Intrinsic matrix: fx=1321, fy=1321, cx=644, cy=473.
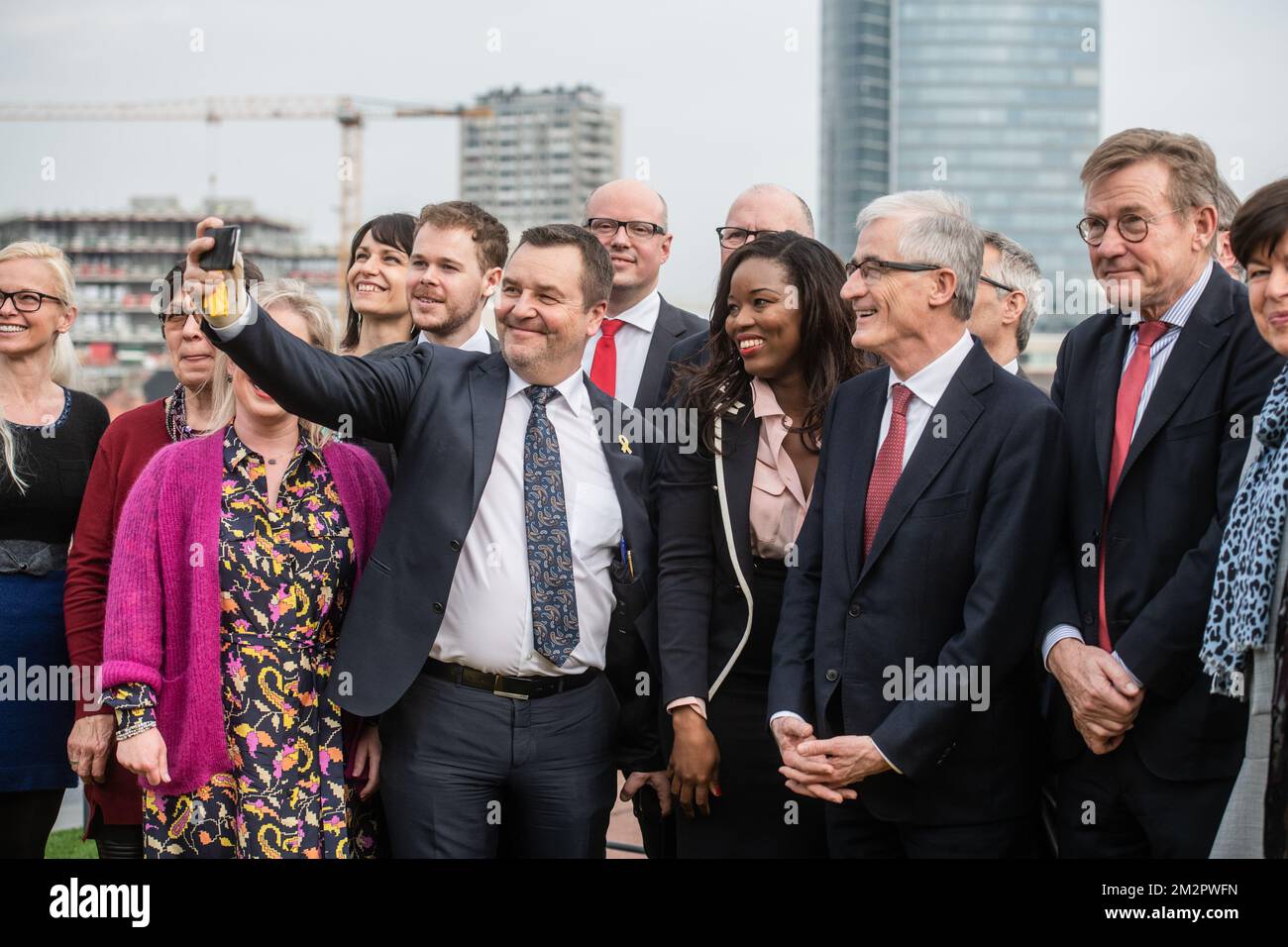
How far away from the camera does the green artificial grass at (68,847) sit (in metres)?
6.23

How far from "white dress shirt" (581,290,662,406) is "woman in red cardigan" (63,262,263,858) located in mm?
1676

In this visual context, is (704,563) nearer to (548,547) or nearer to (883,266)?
(548,547)

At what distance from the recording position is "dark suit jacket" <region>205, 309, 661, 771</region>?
366cm

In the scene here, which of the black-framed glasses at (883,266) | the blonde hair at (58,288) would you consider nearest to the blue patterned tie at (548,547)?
the black-framed glasses at (883,266)

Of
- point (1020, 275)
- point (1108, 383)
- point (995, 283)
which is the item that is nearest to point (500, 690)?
point (1108, 383)

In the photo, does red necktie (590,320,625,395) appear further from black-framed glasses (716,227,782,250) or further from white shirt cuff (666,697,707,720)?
white shirt cuff (666,697,707,720)

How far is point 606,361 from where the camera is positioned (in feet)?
18.5

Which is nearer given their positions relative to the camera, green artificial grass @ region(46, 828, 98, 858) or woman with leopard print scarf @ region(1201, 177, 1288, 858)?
woman with leopard print scarf @ region(1201, 177, 1288, 858)

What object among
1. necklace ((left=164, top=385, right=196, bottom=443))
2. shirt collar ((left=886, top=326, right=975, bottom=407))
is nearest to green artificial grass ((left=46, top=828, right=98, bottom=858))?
necklace ((left=164, top=385, right=196, bottom=443))

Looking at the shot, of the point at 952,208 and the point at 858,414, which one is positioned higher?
the point at 952,208
